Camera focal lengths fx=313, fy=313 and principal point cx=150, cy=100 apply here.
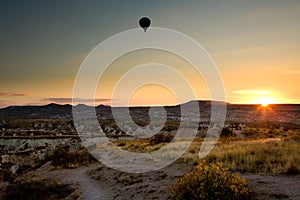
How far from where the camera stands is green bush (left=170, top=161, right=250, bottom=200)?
9.41 m

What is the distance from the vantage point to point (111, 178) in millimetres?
16516

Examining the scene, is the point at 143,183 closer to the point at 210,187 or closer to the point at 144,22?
the point at 210,187

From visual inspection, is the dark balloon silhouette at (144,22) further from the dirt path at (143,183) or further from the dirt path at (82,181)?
the dirt path at (82,181)

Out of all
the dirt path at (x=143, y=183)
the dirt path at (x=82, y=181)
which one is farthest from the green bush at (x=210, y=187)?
the dirt path at (x=82, y=181)

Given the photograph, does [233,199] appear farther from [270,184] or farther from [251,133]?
[251,133]

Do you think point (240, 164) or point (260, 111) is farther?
point (260, 111)

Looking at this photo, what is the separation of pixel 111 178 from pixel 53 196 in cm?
307

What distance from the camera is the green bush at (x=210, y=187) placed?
9.41 m

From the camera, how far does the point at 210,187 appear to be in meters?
9.57

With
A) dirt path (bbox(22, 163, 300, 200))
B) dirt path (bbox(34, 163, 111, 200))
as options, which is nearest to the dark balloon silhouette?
dirt path (bbox(22, 163, 300, 200))

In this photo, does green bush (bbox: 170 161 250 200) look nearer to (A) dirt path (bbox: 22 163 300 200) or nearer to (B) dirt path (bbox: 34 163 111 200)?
(A) dirt path (bbox: 22 163 300 200)

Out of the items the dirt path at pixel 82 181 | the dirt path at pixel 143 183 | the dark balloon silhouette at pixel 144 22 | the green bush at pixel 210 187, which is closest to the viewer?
the green bush at pixel 210 187

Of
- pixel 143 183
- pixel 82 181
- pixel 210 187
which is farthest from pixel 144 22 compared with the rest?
pixel 210 187

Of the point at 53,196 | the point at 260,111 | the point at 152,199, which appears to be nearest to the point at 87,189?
the point at 53,196
